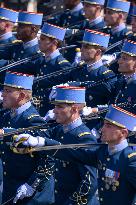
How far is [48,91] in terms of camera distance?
1305cm

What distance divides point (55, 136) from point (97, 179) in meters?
0.94

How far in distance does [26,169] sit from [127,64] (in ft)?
8.40

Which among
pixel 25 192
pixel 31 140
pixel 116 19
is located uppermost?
pixel 31 140

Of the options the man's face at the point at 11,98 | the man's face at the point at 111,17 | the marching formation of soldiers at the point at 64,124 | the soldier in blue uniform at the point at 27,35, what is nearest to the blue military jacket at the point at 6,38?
the marching formation of soldiers at the point at 64,124

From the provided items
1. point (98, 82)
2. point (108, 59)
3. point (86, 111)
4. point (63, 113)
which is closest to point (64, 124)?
point (63, 113)

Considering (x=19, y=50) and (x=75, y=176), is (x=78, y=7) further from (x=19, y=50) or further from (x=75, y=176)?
(x=75, y=176)

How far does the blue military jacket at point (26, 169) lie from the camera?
32.6ft

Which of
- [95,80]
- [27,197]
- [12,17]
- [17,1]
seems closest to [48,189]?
[27,197]

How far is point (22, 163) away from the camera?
10.1 meters

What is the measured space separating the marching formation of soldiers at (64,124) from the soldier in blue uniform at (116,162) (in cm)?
1

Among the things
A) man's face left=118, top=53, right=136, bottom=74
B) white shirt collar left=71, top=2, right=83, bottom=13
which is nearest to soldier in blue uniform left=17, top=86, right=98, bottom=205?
man's face left=118, top=53, right=136, bottom=74

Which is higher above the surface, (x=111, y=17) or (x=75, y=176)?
(x=111, y=17)

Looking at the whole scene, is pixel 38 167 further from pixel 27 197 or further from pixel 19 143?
pixel 19 143

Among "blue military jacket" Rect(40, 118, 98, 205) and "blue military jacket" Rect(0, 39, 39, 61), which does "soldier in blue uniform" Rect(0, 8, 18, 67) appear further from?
"blue military jacket" Rect(40, 118, 98, 205)
